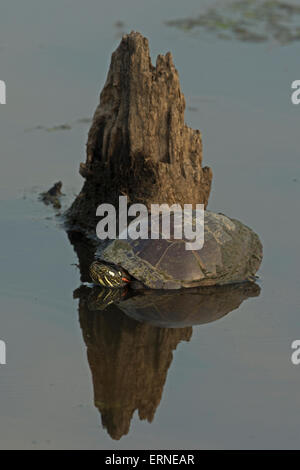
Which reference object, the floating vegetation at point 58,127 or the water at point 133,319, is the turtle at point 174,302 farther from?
the floating vegetation at point 58,127

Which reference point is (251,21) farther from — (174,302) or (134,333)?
(134,333)

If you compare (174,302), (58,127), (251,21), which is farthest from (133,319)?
(251,21)

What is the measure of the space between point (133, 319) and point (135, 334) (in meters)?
0.26

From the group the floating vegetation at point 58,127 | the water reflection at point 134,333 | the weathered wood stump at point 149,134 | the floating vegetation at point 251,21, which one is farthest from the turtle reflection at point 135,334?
the floating vegetation at point 251,21

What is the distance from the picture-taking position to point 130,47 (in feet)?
30.1

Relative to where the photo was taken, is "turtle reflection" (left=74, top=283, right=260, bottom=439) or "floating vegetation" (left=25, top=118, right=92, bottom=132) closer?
"turtle reflection" (left=74, top=283, right=260, bottom=439)

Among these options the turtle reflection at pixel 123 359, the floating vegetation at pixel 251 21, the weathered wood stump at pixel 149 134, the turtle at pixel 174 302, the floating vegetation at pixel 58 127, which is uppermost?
the floating vegetation at pixel 251 21

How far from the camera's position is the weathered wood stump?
916 cm

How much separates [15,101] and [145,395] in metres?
6.63

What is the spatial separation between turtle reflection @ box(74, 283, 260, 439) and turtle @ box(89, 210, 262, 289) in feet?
0.30

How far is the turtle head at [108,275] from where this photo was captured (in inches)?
327

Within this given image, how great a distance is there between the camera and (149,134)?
9.20m

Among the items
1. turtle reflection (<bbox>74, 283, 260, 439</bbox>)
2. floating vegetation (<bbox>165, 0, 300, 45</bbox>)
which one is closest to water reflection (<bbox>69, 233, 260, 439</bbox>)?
turtle reflection (<bbox>74, 283, 260, 439</bbox>)

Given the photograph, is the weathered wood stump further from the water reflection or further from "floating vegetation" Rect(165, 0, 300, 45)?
"floating vegetation" Rect(165, 0, 300, 45)
